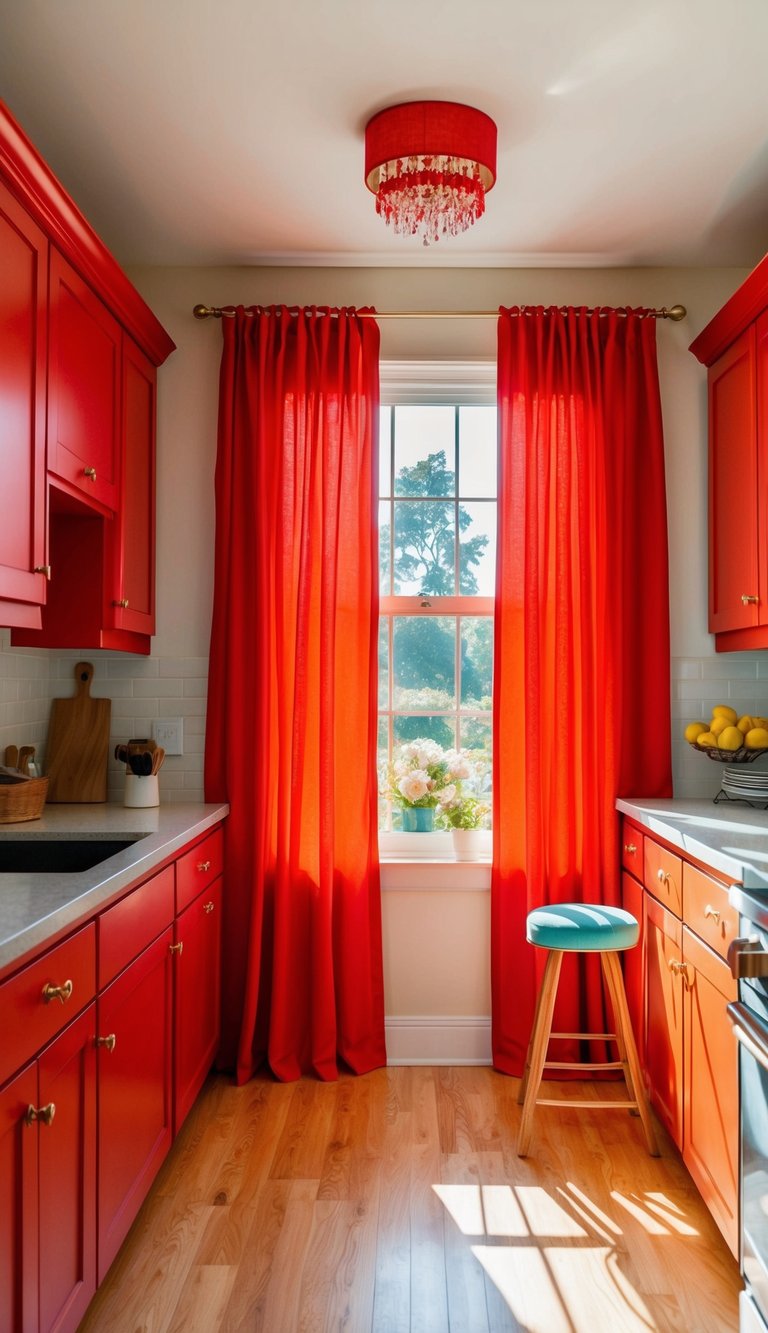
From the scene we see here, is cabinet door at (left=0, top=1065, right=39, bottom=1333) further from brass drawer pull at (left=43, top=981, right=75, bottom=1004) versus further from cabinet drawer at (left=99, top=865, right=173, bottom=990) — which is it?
cabinet drawer at (left=99, top=865, right=173, bottom=990)

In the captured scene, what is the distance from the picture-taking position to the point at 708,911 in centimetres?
218

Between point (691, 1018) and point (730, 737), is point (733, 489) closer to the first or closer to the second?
point (730, 737)

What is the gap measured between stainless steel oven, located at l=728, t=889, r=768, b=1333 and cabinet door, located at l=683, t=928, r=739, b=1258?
16 cm

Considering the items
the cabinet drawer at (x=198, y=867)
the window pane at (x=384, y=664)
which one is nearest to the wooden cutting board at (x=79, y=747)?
the cabinet drawer at (x=198, y=867)

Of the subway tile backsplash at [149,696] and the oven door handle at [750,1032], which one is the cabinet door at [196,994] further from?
the oven door handle at [750,1032]

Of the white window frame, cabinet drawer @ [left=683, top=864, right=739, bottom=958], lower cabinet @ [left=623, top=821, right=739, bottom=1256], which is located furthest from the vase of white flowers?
cabinet drawer @ [left=683, top=864, right=739, bottom=958]

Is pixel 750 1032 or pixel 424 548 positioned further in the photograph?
pixel 424 548

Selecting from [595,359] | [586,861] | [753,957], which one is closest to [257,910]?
[586,861]

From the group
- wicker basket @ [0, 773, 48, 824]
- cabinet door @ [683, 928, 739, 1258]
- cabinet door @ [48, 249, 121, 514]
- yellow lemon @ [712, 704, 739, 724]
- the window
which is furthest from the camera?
the window

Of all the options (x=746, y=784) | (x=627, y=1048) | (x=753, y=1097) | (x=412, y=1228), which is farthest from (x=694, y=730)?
(x=412, y=1228)

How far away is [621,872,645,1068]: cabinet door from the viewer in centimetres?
284

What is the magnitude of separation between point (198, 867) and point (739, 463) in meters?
2.07

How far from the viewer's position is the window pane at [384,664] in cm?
341

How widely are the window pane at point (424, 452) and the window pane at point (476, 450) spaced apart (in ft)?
0.11
